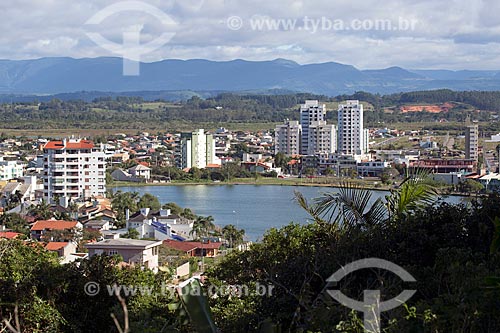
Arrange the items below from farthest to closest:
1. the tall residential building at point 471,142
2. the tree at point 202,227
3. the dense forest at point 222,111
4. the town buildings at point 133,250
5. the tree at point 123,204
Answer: the dense forest at point 222,111
the tall residential building at point 471,142
the tree at point 123,204
the tree at point 202,227
the town buildings at point 133,250

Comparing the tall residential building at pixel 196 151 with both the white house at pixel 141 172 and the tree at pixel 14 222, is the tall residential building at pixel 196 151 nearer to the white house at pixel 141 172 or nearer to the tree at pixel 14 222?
the white house at pixel 141 172

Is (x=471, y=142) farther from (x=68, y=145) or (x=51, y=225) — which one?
(x=51, y=225)

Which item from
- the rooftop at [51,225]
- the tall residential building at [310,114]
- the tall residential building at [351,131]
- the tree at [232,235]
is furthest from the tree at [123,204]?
the tall residential building at [310,114]

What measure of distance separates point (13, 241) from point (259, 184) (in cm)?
1844

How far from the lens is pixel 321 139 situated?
27.2 metres

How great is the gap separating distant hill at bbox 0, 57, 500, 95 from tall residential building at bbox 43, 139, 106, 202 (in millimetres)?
42922

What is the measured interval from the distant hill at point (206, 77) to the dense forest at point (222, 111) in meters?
12.0

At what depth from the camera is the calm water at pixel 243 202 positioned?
13.1 metres

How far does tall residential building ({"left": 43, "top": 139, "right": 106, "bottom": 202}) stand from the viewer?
55.3 ft

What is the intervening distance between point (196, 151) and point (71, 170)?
8280mm

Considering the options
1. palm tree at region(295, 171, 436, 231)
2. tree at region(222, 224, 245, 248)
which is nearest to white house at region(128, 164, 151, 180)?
tree at region(222, 224, 245, 248)

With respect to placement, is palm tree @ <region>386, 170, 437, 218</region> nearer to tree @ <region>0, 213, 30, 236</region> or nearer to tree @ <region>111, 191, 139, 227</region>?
tree @ <region>0, 213, 30, 236</region>

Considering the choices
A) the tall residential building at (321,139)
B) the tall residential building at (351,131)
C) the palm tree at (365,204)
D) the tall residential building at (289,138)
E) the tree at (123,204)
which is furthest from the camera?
the tall residential building at (289,138)

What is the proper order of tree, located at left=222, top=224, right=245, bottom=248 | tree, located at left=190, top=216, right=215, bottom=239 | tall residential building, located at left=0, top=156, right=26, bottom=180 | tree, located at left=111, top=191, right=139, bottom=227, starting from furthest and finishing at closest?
tall residential building, located at left=0, top=156, right=26, bottom=180
tree, located at left=111, top=191, right=139, bottom=227
tree, located at left=190, top=216, right=215, bottom=239
tree, located at left=222, top=224, right=245, bottom=248
